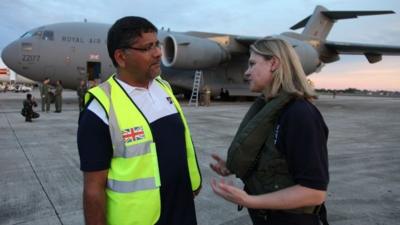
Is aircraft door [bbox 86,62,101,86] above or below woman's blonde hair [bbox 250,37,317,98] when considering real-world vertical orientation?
below

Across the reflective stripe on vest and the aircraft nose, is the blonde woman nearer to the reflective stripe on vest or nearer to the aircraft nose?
the reflective stripe on vest

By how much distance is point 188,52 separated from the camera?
18562 mm

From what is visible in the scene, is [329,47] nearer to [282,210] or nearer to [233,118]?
[233,118]

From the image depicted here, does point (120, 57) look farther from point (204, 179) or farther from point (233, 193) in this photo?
point (204, 179)

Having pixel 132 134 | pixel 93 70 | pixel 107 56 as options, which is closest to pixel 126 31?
pixel 132 134

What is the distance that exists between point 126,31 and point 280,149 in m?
0.90

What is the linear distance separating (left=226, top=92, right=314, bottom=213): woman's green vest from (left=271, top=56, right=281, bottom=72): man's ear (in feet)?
0.47

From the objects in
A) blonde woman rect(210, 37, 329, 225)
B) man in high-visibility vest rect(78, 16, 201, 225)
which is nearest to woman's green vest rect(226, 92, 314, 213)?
blonde woman rect(210, 37, 329, 225)

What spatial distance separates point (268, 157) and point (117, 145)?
2.28ft

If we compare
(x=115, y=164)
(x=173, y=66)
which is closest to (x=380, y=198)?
(x=115, y=164)

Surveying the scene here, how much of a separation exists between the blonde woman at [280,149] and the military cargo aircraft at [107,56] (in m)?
15.8

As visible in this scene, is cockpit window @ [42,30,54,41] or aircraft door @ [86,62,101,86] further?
aircraft door @ [86,62,101,86]

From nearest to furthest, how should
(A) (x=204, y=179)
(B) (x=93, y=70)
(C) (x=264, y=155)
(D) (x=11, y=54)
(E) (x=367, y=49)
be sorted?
(C) (x=264, y=155) < (A) (x=204, y=179) < (D) (x=11, y=54) < (B) (x=93, y=70) < (E) (x=367, y=49)

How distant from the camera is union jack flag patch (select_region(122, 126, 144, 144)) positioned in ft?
5.50
